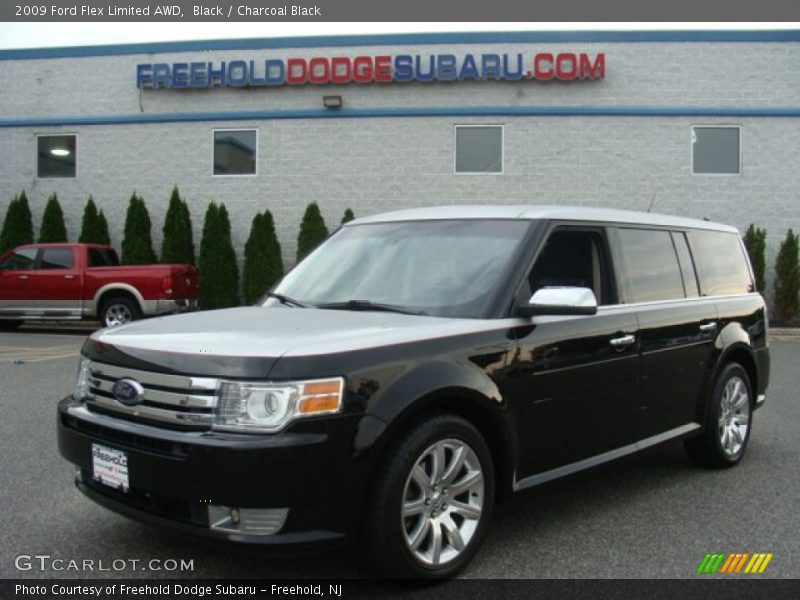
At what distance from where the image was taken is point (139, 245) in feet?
59.3

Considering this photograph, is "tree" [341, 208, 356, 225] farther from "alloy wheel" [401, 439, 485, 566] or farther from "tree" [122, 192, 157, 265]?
"alloy wheel" [401, 439, 485, 566]

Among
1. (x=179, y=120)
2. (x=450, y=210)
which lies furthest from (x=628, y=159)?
(x=450, y=210)

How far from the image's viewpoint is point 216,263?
17.9m

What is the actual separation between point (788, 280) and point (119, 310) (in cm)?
1399

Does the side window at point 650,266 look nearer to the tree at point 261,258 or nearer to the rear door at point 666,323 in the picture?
the rear door at point 666,323

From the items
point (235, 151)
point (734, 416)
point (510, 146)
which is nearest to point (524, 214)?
point (734, 416)

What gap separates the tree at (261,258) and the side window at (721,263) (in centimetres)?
1275

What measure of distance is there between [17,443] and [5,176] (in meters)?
16.2

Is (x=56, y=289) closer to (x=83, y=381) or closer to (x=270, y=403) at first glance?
(x=83, y=381)

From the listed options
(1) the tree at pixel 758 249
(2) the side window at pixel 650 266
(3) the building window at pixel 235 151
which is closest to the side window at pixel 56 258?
(3) the building window at pixel 235 151

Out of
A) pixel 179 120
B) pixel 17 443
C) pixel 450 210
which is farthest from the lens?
pixel 179 120

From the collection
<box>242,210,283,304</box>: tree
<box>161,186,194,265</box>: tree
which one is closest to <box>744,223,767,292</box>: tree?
<box>242,210,283,304</box>: tree

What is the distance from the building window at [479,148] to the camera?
17797 millimetres

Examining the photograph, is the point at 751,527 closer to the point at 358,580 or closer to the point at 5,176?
the point at 358,580
